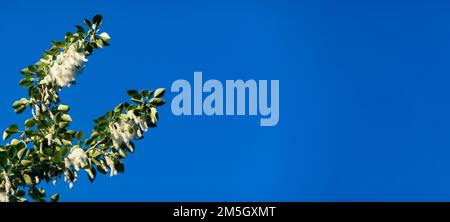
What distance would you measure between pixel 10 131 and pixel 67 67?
103 centimetres

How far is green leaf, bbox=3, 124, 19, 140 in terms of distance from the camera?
392 inches

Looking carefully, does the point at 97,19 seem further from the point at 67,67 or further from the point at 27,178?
the point at 27,178

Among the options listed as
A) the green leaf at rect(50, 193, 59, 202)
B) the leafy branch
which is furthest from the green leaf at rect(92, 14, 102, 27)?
the green leaf at rect(50, 193, 59, 202)

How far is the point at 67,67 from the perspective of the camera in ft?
33.0

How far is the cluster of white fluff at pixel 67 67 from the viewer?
1009cm

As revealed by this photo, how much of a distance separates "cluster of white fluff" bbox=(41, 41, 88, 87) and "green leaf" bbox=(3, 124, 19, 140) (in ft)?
2.15

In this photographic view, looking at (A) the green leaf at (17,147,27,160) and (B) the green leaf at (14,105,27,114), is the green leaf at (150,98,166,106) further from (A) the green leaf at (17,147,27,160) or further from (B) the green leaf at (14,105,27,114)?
(B) the green leaf at (14,105,27,114)

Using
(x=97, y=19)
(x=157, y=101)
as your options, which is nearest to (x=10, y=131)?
(x=97, y=19)

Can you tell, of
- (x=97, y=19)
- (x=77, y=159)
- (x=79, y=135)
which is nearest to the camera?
(x=77, y=159)

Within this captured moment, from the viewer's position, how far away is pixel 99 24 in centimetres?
1016

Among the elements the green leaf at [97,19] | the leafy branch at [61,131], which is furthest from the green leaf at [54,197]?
the green leaf at [97,19]

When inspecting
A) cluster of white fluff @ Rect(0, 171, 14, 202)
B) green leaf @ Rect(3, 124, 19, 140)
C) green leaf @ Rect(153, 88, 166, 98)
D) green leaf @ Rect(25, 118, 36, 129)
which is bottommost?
cluster of white fluff @ Rect(0, 171, 14, 202)
